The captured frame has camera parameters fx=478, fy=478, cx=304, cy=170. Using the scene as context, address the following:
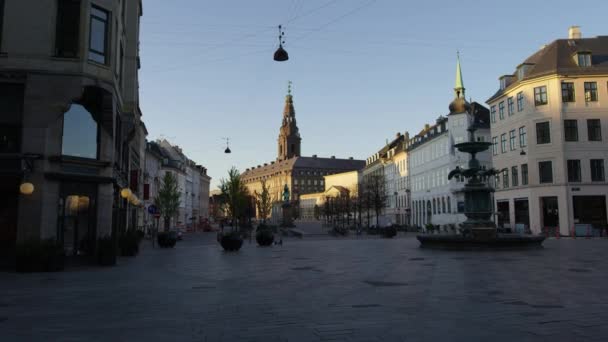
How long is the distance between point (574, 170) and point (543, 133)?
4.57 metres

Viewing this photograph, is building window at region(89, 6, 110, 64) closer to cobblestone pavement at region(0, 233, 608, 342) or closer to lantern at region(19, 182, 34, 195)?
lantern at region(19, 182, 34, 195)

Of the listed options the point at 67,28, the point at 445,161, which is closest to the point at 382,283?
the point at 67,28

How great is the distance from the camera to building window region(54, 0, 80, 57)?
18.7 metres

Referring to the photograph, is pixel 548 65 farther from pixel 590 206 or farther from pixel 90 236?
pixel 90 236

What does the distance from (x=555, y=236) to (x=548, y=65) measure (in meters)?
17.2

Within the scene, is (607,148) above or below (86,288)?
above

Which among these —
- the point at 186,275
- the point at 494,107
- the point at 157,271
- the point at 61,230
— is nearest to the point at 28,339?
the point at 186,275

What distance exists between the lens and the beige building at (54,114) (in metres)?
17.7

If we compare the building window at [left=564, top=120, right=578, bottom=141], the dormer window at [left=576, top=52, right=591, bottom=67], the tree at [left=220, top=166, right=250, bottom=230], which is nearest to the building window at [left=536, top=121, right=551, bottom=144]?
the building window at [left=564, top=120, right=578, bottom=141]

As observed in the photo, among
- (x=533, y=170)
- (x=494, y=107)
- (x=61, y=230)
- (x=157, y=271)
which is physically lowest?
(x=157, y=271)

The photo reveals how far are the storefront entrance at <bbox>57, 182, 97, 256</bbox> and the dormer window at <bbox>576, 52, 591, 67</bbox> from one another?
45927mm

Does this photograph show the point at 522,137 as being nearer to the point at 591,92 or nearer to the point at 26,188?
the point at 591,92

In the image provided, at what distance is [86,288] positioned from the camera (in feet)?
41.2

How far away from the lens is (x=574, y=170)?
45.6 meters
